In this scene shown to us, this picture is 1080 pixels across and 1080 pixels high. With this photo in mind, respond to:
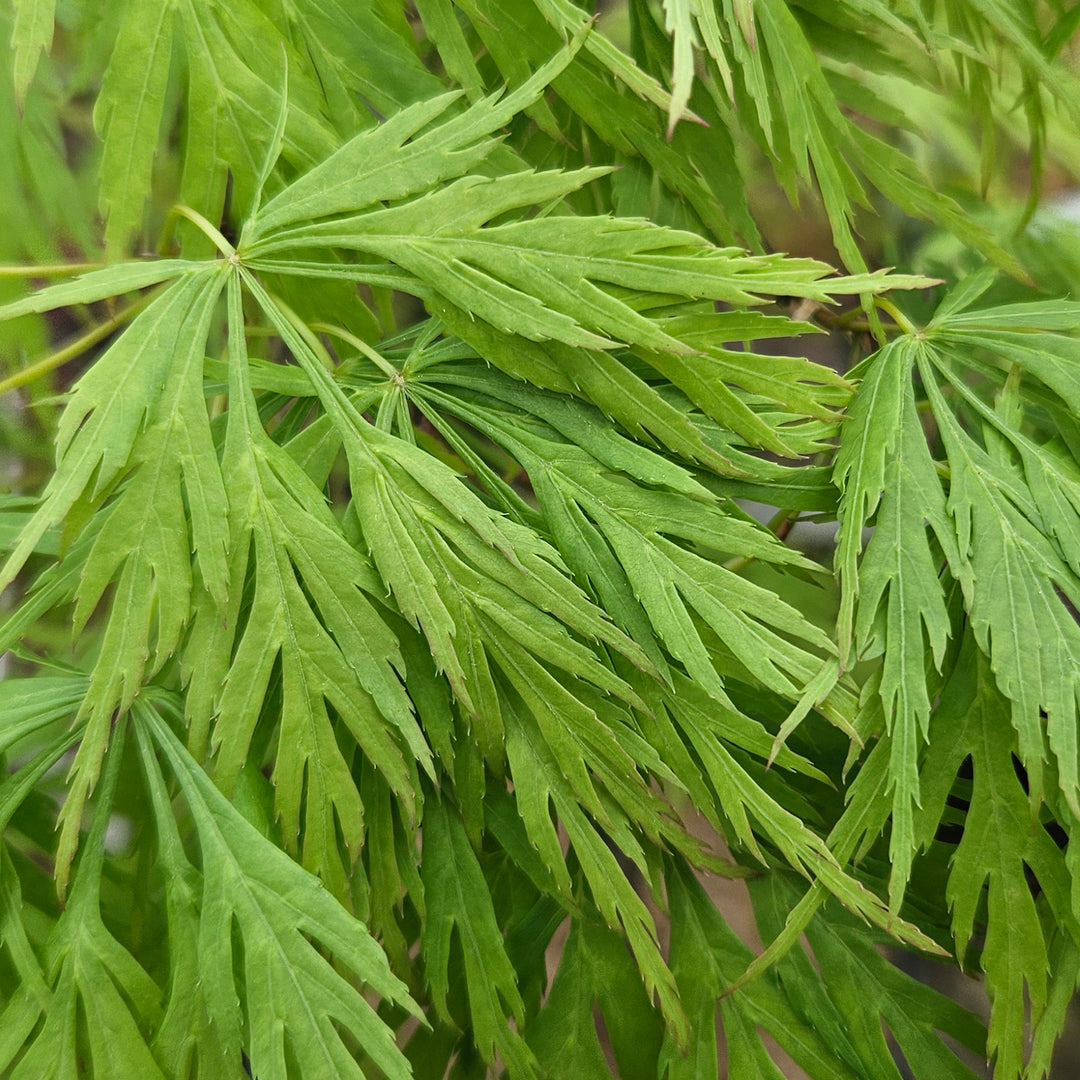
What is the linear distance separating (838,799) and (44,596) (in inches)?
19.0

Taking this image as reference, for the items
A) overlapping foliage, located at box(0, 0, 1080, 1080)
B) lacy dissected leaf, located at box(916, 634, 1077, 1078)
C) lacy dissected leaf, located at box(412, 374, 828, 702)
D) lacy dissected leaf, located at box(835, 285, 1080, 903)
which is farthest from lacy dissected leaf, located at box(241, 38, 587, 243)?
lacy dissected leaf, located at box(916, 634, 1077, 1078)

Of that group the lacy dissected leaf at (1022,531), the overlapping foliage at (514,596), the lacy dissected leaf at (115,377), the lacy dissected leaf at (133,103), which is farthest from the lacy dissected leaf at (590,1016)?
the lacy dissected leaf at (133,103)

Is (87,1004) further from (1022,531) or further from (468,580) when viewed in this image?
(1022,531)

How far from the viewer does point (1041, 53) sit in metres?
0.57

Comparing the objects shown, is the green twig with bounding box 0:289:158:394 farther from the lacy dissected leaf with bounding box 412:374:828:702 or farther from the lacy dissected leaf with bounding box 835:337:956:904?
the lacy dissected leaf with bounding box 835:337:956:904

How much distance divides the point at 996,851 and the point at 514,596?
284mm

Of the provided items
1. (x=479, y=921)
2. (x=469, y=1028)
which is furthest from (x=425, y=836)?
(x=469, y=1028)

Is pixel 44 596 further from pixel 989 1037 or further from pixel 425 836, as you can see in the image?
pixel 989 1037

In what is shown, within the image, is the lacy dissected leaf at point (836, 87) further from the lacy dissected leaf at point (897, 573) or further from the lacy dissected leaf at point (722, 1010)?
the lacy dissected leaf at point (722, 1010)

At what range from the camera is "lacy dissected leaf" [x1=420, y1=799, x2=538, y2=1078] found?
52cm

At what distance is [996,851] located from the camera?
1.61 feet

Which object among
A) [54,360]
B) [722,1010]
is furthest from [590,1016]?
[54,360]

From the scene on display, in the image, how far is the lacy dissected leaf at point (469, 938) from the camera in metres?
0.52

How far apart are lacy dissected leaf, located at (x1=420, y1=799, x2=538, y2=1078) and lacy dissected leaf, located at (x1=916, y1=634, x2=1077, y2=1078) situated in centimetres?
24
